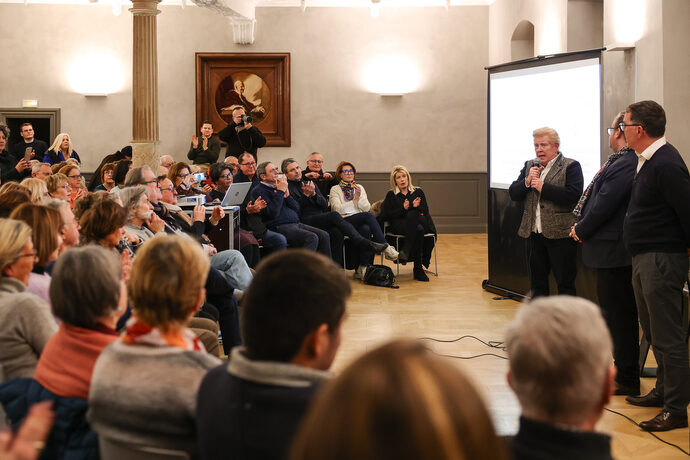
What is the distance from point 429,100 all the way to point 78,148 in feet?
18.2

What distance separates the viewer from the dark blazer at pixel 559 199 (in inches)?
215

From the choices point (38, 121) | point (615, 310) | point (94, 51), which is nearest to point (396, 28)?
point (94, 51)

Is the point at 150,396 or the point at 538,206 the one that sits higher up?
the point at 538,206

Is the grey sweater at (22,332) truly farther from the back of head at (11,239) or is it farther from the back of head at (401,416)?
the back of head at (401,416)

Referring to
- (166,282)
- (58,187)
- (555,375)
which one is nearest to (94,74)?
(58,187)

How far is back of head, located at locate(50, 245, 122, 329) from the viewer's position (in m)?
2.25

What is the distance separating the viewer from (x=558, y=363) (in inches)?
57.5

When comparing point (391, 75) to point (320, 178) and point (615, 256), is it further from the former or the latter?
point (615, 256)

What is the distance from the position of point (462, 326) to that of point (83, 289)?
4267 mm

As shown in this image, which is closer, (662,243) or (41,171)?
(662,243)

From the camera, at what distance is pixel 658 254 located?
382 cm

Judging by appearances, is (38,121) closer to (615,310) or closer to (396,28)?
(396,28)

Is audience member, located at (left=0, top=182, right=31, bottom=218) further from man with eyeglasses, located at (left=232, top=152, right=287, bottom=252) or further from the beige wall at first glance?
the beige wall

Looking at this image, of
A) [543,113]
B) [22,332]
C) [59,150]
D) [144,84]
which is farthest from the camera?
[59,150]
